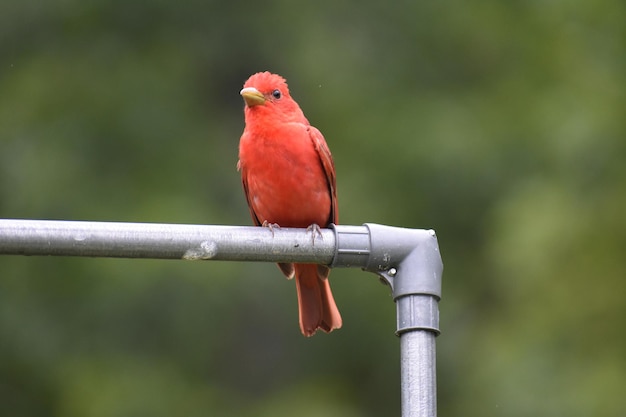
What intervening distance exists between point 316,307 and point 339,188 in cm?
507

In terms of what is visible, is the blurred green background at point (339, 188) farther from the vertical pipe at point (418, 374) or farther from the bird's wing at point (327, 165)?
the vertical pipe at point (418, 374)

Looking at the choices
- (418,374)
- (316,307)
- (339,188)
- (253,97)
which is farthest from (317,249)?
(339,188)

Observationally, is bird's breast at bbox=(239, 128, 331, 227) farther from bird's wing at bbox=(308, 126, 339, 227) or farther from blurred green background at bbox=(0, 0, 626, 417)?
blurred green background at bbox=(0, 0, 626, 417)

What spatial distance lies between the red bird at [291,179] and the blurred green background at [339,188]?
322 cm

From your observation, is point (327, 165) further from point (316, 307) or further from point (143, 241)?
point (143, 241)

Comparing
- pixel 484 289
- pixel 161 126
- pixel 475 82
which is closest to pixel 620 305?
pixel 484 289

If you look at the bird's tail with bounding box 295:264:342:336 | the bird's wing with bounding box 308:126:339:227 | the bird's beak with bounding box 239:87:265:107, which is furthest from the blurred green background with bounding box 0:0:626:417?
the bird's beak with bounding box 239:87:265:107

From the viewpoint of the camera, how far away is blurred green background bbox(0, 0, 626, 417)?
10.2 metres

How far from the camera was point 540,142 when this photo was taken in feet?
39.1

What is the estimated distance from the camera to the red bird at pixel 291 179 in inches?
257

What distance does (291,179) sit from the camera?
654cm

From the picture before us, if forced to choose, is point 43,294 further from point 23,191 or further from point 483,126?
point 483,126

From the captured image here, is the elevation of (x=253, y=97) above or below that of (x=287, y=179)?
above

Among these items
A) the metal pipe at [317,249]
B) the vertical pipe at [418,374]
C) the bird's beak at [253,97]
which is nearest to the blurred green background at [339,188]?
the bird's beak at [253,97]
